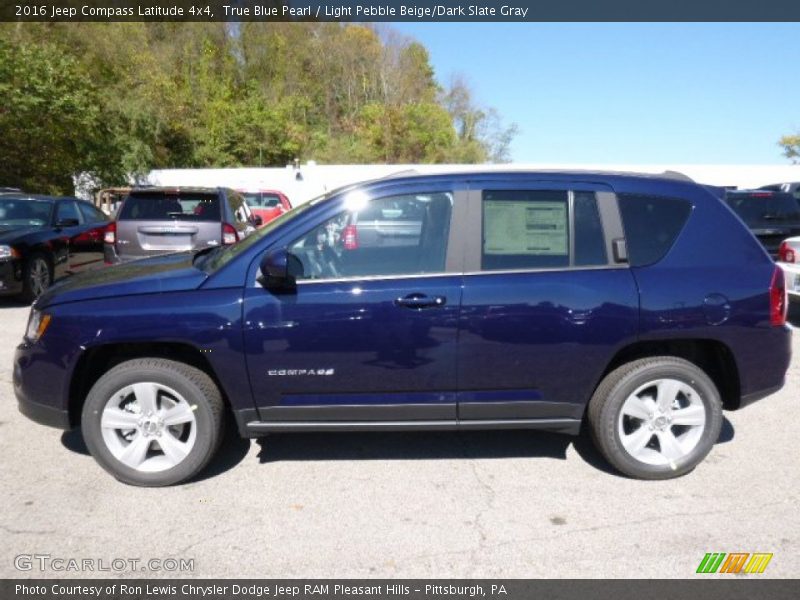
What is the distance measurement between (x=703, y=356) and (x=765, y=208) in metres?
8.17

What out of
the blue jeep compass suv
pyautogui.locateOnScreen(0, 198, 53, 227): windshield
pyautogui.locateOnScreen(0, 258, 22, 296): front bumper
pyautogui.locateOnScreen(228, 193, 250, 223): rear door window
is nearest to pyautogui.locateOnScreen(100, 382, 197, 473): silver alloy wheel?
the blue jeep compass suv

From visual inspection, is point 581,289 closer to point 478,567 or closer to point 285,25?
point 478,567

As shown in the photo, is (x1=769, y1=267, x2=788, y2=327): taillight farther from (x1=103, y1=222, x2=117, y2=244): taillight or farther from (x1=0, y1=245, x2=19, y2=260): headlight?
(x1=0, y1=245, x2=19, y2=260): headlight

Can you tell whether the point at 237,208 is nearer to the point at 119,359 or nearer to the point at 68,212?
the point at 68,212

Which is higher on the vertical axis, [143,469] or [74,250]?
[74,250]

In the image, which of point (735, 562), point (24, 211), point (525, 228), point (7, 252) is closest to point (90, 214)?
point (24, 211)

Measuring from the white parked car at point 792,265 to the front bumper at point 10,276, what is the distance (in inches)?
383

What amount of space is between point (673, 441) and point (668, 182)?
5.11ft

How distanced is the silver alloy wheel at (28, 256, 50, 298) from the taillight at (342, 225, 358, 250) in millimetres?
6940
